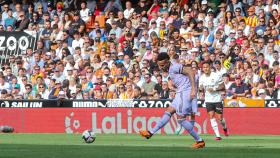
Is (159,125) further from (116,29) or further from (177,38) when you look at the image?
(116,29)

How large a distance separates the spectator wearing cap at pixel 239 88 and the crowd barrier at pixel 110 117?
0.44 metres

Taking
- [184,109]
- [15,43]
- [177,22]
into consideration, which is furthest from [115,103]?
[184,109]

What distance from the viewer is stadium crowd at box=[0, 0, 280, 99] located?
2788 centimetres

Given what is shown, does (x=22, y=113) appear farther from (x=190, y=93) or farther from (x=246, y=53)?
(x=190, y=93)

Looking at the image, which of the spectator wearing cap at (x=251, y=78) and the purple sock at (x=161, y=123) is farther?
the spectator wearing cap at (x=251, y=78)

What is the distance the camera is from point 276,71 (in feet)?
88.4

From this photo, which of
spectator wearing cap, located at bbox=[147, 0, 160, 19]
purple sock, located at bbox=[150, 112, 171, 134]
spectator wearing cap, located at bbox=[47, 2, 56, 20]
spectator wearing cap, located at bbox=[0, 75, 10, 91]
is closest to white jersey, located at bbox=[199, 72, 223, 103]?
purple sock, located at bbox=[150, 112, 171, 134]

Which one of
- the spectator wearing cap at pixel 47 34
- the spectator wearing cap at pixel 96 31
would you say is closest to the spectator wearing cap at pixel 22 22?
the spectator wearing cap at pixel 47 34

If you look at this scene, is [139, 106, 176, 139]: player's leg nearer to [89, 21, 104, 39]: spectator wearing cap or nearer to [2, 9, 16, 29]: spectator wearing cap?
[89, 21, 104, 39]: spectator wearing cap

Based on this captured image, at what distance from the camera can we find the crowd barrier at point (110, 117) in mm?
26891

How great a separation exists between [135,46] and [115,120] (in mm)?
3570

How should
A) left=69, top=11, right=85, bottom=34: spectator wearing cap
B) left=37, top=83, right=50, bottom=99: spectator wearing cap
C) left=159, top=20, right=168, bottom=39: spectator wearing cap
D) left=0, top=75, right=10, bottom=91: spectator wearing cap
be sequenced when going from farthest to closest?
1. left=69, top=11, right=85, bottom=34: spectator wearing cap
2. left=0, top=75, right=10, bottom=91: spectator wearing cap
3. left=159, top=20, right=168, bottom=39: spectator wearing cap
4. left=37, top=83, right=50, bottom=99: spectator wearing cap

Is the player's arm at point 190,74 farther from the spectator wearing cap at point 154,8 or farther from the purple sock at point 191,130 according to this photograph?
the spectator wearing cap at point 154,8

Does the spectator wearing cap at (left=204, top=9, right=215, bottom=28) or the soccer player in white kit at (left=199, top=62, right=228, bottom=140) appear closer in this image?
the soccer player in white kit at (left=199, top=62, right=228, bottom=140)
